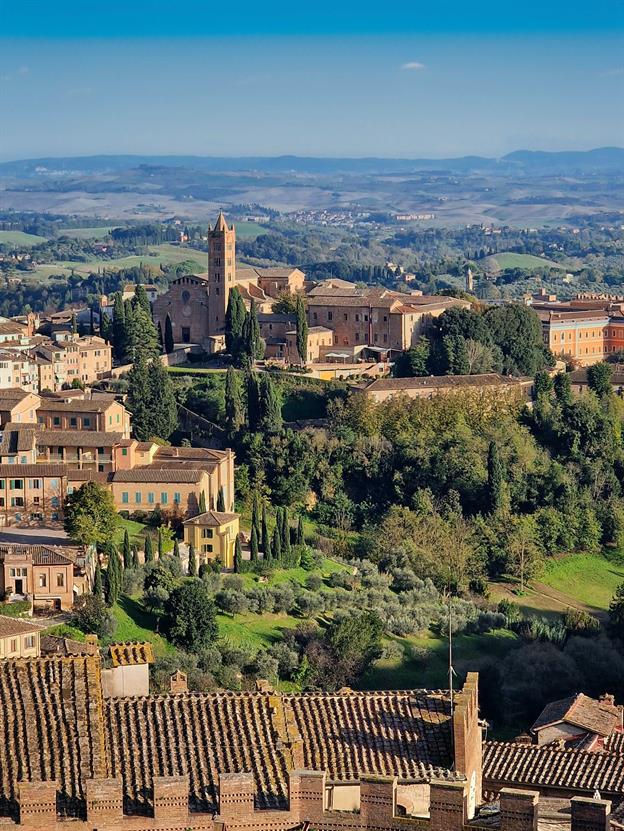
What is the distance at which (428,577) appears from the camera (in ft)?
140

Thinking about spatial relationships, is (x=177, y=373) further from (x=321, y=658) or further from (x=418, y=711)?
(x=418, y=711)

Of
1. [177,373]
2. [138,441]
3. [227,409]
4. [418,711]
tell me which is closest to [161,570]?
[138,441]

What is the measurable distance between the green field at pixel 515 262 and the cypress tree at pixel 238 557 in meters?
111

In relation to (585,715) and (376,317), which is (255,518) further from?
(376,317)

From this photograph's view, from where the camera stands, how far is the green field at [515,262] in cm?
15339

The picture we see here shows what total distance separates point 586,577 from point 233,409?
431 inches

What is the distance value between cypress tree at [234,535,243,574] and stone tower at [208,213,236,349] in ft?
52.8

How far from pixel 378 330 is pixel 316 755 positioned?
43.0 metres

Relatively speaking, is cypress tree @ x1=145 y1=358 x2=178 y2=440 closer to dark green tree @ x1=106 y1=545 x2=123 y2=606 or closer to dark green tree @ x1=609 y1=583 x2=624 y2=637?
dark green tree @ x1=106 y1=545 x2=123 y2=606

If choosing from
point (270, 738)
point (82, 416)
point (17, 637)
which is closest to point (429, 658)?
point (17, 637)

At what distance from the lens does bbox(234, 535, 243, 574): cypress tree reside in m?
38.7

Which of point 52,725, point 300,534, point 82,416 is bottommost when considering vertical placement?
point 300,534

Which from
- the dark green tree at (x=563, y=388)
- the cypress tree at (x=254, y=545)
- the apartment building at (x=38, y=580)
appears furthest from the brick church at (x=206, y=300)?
the apartment building at (x=38, y=580)

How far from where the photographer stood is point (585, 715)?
79.2 ft
